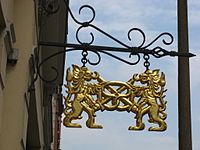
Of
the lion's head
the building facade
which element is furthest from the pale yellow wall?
the lion's head

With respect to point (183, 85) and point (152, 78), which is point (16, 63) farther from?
point (183, 85)

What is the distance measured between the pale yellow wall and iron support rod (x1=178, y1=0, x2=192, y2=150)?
5.88 feet

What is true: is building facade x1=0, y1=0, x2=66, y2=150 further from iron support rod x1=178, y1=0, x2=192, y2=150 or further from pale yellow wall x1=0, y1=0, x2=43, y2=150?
iron support rod x1=178, y1=0, x2=192, y2=150

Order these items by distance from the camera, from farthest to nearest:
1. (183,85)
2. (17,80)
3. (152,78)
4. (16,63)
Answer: (16,63)
(17,80)
(152,78)
(183,85)

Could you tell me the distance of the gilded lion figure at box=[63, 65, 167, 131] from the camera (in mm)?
6152

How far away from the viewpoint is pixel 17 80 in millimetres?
6859

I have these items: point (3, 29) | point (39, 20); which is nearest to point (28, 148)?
point (39, 20)

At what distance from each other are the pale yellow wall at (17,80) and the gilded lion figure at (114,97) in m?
0.74

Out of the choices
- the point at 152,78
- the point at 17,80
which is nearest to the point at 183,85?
the point at 152,78

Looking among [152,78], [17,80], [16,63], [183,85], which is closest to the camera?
[183,85]

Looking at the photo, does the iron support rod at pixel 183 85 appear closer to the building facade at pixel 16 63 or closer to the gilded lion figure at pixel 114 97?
the gilded lion figure at pixel 114 97

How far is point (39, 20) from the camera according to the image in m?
8.55

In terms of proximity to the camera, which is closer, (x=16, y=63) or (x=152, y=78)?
(x=152, y=78)

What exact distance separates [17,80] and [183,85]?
1921mm
